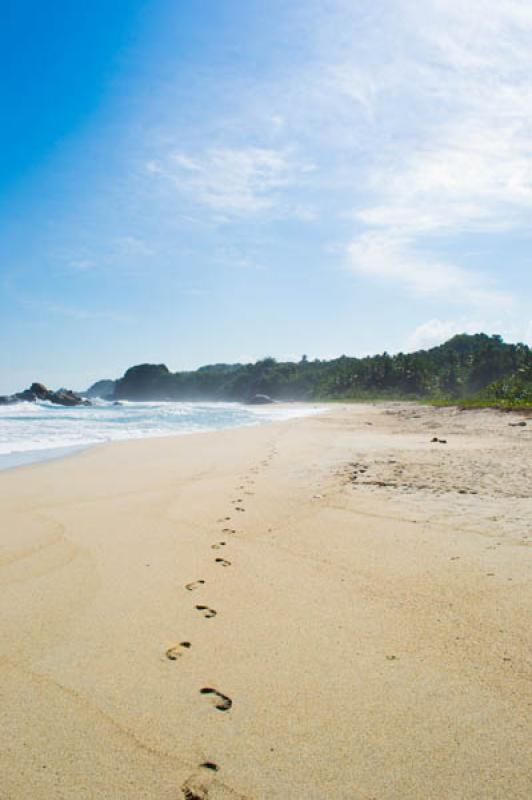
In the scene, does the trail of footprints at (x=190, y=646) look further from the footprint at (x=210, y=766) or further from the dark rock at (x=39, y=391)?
the dark rock at (x=39, y=391)

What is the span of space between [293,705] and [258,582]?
1.47 meters

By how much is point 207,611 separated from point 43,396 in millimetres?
84494

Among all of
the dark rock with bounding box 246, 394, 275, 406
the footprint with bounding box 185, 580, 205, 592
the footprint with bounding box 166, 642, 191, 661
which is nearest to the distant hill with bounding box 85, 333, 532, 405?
the dark rock with bounding box 246, 394, 275, 406

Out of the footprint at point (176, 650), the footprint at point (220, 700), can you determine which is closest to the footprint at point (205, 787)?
the footprint at point (220, 700)

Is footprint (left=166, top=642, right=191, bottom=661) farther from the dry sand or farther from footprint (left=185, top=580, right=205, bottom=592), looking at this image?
footprint (left=185, top=580, right=205, bottom=592)

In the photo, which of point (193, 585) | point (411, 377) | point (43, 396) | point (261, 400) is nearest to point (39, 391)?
point (43, 396)

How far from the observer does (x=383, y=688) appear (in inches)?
93.1

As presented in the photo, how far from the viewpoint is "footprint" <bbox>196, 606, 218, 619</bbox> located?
10.5ft

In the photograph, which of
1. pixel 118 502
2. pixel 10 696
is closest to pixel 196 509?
pixel 118 502

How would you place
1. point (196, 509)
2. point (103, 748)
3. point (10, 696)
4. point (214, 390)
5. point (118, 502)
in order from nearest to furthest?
point (103, 748), point (10, 696), point (196, 509), point (118, 502), point (214, 390)

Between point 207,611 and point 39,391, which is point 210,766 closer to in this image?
point 207,611

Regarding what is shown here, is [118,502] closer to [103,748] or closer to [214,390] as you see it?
[103,748]

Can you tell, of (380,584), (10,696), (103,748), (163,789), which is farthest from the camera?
(380,584)

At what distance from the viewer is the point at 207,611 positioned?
326cm
